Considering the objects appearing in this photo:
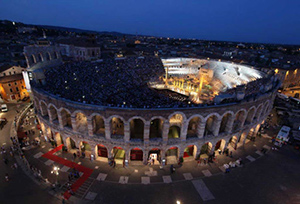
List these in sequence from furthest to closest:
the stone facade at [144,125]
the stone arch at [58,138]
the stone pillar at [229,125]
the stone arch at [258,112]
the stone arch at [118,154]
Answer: the stone arch at [258,112]
the stone arch at [58,138]
the stone arch at [118,154]
the stone pillar at [229,125]
the stone facade at [144,125]

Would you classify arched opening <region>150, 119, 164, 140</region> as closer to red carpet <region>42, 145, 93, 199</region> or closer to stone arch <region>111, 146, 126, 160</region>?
stone arch <region>111, 146, 126, 160</region>

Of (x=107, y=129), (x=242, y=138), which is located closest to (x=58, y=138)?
(x=107, y=129)

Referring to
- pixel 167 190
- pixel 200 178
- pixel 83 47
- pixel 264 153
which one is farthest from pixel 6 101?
pixel 264 153

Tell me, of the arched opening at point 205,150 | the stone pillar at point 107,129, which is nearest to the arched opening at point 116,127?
the stone pillar at point 107,129

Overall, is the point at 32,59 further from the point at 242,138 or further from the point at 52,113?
the point at 242,138

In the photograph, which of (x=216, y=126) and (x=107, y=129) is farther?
(x=216, y=126)

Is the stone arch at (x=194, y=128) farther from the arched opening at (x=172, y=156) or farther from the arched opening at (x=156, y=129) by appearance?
the arched opening at (x=156, y=129)
